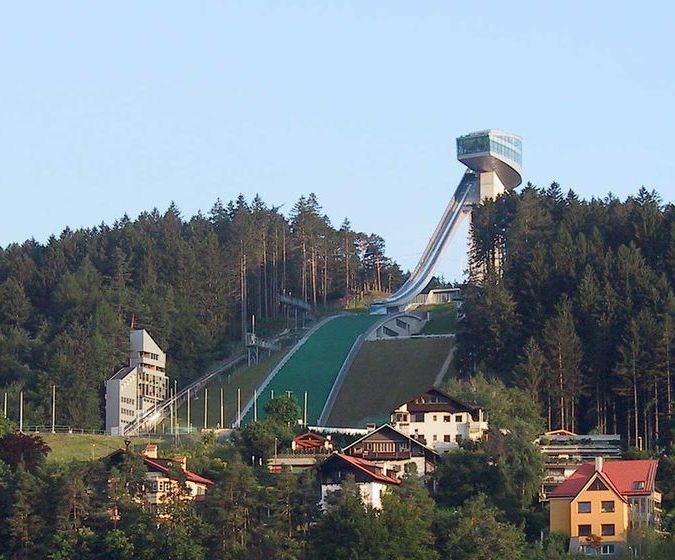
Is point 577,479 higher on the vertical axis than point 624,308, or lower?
lower

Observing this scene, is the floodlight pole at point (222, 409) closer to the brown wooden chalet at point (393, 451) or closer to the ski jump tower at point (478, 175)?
the brown wooden chalet at point (393, 451)

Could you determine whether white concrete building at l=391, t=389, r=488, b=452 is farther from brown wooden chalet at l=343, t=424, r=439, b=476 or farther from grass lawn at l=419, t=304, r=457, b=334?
grass lawn at l=419, t=304, r=457, b=334

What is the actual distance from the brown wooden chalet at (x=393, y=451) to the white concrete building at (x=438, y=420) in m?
1.75

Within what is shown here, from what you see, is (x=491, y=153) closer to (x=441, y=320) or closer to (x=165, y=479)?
(x=441, y=320)

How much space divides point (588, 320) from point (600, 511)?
795 inches

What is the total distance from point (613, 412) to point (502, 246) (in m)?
22.7

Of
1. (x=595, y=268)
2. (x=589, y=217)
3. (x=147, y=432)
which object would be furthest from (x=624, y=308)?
(x=147, y=432)

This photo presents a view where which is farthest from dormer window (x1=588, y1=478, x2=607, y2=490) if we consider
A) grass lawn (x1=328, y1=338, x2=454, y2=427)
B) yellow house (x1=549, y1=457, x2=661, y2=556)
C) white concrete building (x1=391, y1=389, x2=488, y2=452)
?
grass lawn (x1=328, y1=338, x2=454, y2=427)

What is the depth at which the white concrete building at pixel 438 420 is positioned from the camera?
73562mm

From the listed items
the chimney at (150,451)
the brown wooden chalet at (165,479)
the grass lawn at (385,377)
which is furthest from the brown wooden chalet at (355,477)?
the grass lawn at (385,377)

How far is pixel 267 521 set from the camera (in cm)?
6112

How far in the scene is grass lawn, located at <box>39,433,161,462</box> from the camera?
7556 cm

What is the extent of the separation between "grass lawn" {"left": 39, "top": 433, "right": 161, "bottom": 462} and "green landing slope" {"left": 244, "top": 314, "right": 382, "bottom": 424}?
29.2ft

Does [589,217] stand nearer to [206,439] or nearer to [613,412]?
[613,412]
